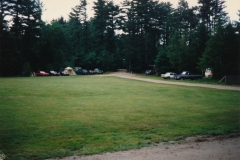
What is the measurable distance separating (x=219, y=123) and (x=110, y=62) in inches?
2421

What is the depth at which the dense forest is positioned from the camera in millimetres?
34625

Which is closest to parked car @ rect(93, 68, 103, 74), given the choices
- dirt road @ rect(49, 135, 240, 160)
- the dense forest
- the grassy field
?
the dense forest

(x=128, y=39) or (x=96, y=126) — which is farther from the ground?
(x=128, y=39)

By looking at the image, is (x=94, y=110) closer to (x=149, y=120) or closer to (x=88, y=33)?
(x=149, y=120)

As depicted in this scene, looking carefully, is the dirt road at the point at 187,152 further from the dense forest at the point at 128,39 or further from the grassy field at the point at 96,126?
the dense forest at the point at 128,39

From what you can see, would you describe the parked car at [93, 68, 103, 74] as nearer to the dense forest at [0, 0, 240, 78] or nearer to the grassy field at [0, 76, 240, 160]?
the dense forest at [0, 0, 240, 78]

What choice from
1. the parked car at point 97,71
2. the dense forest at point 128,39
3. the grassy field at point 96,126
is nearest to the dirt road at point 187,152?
the grassy field at point 96,126

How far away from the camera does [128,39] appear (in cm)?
6725

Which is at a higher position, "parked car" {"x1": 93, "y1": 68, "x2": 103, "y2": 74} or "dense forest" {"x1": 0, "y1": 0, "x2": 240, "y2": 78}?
"dense forest" {"x1": 0, "y1": 0, "x2": 240, "y2": 78}

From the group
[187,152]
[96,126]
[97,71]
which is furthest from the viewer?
[97,71]

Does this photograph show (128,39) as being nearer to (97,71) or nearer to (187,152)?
(97,71)

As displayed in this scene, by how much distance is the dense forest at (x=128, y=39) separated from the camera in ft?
114

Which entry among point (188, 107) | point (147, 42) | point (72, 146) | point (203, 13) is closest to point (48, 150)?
point (72, 146)

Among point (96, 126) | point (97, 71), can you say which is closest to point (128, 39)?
point (97, 71)
